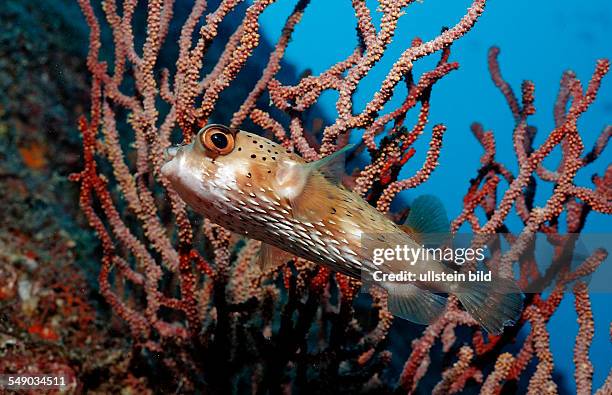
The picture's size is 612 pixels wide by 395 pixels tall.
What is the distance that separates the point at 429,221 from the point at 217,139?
96 cm

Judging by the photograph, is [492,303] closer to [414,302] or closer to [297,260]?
[414,302]

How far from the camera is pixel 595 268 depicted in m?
2.82

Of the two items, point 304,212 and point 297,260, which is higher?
point 304,212

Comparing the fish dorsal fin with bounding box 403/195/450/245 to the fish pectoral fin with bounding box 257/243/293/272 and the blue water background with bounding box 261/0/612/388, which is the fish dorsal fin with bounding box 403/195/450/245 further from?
the blue water background with bounding box 261/0/612/388

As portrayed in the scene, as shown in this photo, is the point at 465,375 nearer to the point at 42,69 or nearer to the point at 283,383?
the point at 283,383

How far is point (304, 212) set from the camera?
159 cm

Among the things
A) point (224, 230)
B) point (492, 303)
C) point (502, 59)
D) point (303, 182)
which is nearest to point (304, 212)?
point (303, 182)

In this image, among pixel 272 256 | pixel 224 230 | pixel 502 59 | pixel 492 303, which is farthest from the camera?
pixel 502 59

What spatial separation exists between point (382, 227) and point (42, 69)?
3.56 meters

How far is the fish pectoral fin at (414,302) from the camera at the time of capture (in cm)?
187

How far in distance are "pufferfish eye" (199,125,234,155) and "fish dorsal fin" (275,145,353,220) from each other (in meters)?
0.19

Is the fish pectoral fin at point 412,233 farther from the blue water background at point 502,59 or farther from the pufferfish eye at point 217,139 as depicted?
the blue water background at point 502,59

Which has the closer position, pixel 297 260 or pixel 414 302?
pixel 414 302

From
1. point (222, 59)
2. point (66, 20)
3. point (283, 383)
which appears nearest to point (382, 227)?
point (222, 59)
